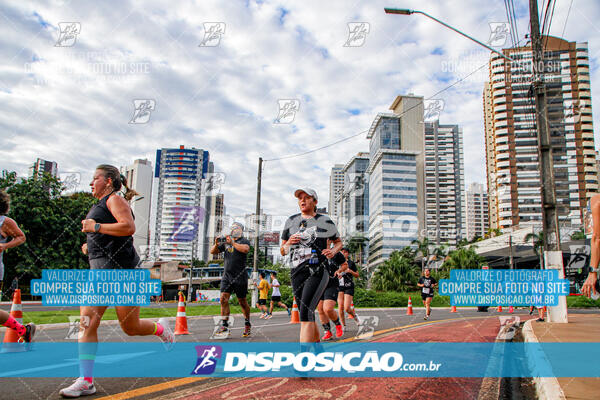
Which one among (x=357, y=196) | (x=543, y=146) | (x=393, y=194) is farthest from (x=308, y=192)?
(x=357, y=196)

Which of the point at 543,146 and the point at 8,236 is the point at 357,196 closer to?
the point at 543,146

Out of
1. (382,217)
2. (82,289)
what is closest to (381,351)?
(82,289)

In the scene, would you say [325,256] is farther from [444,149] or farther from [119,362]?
[444,149]

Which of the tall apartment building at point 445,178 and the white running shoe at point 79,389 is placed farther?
the tall apartment building at point 445,178

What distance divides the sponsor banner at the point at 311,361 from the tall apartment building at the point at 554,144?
112045mm

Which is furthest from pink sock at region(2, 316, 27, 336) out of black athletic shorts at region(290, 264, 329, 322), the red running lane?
black athletic shorts at region(290, 264, 329, 322)

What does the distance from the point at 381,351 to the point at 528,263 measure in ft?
234

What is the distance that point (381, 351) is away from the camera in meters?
5.27

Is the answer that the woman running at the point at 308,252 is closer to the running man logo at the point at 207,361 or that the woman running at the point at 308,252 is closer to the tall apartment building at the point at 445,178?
the running man logo at the point at 207,361

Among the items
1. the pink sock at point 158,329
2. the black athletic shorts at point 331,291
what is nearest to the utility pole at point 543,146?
the black athletic shorts at point 331,291

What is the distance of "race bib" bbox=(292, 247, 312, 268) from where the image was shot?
13.4 feet

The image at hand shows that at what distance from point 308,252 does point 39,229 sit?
33586 mm

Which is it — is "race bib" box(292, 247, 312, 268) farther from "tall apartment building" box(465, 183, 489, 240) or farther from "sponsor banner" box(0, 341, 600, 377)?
"tall apartment building" box(465, 183, 489, 240)

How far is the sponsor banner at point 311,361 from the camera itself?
12.9ft
